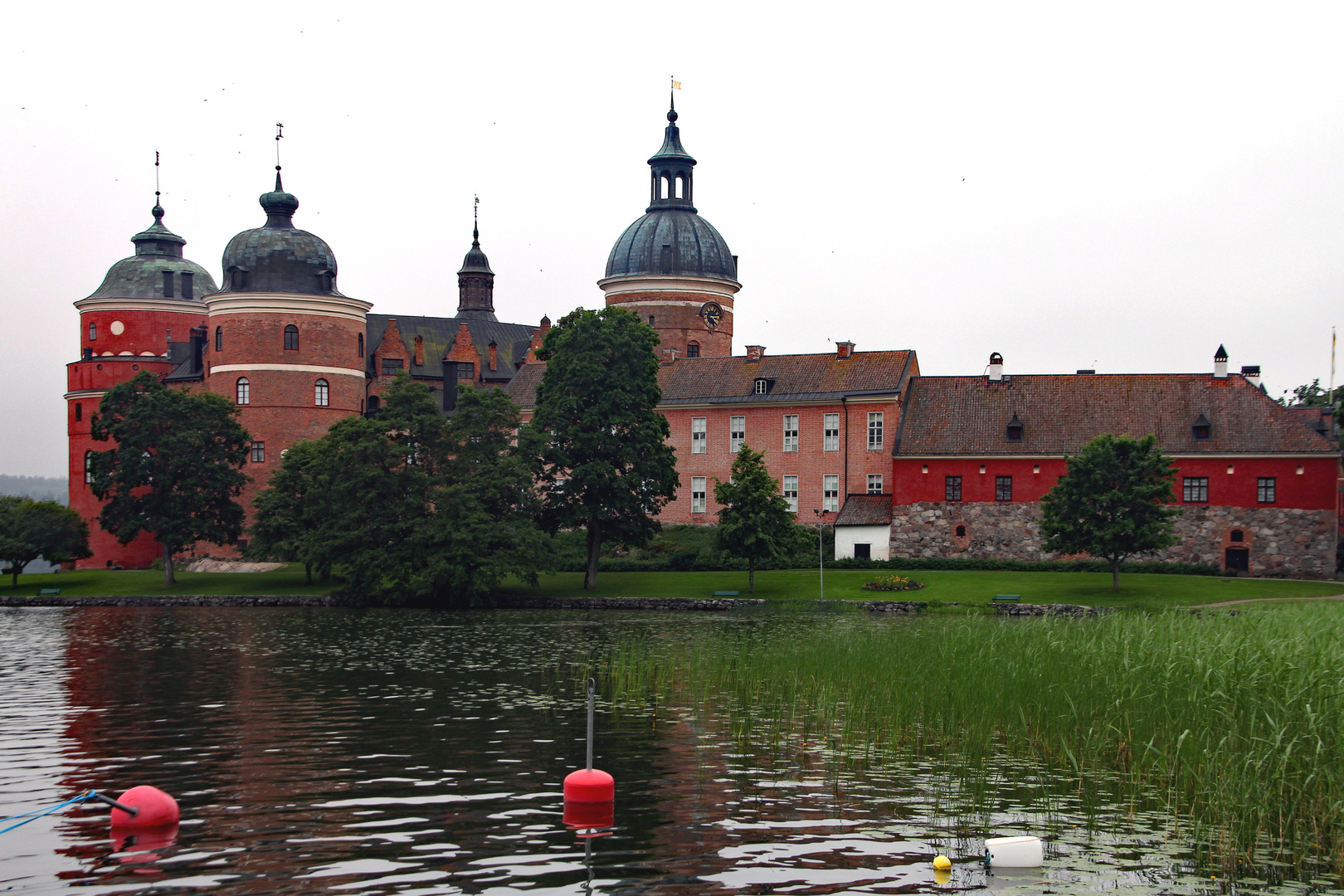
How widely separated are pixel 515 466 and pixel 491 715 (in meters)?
28.5

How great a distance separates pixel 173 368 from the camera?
253 feet

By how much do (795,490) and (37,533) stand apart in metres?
37.0

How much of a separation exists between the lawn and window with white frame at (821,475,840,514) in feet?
29.3

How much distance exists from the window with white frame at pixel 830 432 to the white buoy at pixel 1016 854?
50.9 m

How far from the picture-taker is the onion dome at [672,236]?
8019cm

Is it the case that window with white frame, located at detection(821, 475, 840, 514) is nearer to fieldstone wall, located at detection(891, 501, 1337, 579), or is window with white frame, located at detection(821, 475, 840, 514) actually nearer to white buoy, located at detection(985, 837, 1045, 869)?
fieldstone wall, located at detection(891, 501, 1337, 579)

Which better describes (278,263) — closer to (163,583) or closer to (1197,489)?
(163,583)

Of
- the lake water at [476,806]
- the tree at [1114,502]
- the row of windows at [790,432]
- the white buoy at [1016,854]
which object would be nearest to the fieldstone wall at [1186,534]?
the row of windows at [790,432]

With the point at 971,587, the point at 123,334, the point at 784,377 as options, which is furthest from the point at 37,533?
the point at 971,587

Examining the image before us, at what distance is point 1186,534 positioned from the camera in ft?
174

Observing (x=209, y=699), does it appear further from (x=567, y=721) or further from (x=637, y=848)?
(x=637, y=848)

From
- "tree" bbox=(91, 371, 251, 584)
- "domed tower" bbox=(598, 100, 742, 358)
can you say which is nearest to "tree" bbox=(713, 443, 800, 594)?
"tree" bbox=(91, 371, 251, 584)

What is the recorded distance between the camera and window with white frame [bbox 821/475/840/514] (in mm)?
61969

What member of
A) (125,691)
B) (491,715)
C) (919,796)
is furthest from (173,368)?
(919,796)
